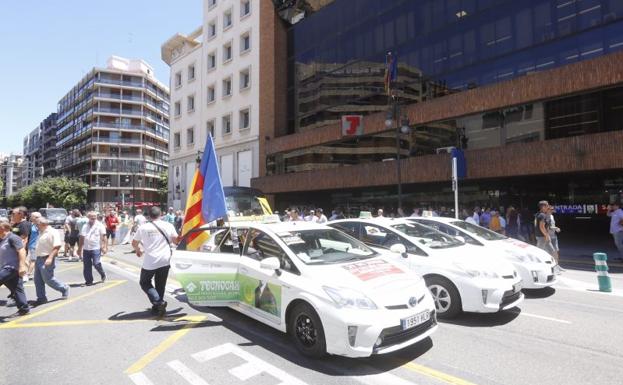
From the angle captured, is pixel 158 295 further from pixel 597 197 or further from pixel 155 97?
pixel 155 97

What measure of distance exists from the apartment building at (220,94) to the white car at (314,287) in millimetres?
28553

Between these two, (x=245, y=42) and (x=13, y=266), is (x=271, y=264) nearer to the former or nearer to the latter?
(x=13, y=266)

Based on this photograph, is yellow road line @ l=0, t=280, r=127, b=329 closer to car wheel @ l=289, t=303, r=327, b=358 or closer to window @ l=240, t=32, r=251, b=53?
car wheel @ l=289, t=303, r=327, b=358

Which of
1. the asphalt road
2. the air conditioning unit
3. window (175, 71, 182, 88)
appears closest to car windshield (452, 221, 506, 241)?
the asphalt road

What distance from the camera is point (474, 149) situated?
18.6m

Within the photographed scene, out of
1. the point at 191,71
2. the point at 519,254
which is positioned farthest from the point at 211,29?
the point at 519,254

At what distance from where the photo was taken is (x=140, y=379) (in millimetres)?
3988

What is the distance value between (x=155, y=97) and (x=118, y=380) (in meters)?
83.4

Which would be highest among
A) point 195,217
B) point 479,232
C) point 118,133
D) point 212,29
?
point 212,29

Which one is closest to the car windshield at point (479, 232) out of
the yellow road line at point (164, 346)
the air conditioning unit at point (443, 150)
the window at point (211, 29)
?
the yellow road line at point (164, 346)

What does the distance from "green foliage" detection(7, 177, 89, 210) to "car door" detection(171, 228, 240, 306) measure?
6830 cm

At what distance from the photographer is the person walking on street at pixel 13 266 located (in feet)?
21.1

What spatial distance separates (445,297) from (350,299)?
7.99 ft

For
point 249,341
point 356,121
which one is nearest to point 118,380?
point 249,341
